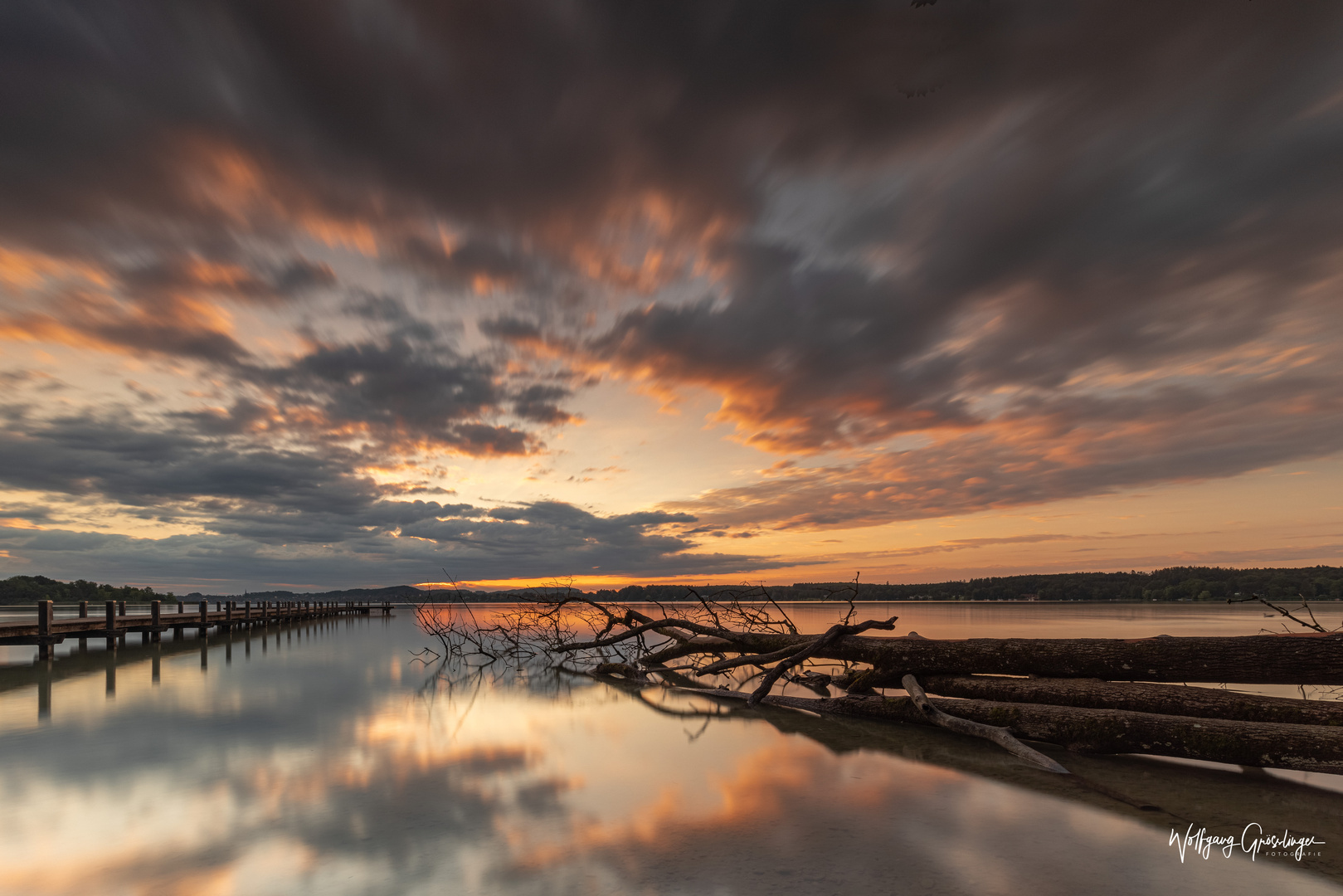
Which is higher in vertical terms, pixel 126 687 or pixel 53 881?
pixel 53 881

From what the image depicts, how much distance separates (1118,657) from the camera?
8.86 m

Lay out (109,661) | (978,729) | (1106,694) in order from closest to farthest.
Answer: (978,729)
(1106,694)
(109,661)

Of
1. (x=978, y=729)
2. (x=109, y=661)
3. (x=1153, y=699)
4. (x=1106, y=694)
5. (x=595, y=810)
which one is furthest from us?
(x=109, y=661)

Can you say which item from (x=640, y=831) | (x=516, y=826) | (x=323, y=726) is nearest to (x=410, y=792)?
Result: (x=516, y=826)

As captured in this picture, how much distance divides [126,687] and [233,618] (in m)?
29.7

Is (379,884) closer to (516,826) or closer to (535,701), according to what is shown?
(516,826)

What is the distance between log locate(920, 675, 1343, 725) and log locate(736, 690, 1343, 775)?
0.26m

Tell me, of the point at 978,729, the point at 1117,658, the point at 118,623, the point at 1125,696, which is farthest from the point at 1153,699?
the point at 118,623

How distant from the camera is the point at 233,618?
1512 inches

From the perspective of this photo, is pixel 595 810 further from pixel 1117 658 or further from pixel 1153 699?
pixel 1117 658

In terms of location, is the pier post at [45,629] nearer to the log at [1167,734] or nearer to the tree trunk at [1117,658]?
the tree trunk at [1117,658]

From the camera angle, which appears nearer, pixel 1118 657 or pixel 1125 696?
pixel 1125 696

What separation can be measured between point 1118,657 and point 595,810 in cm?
814

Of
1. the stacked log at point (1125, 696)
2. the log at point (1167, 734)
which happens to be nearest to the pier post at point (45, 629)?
the stacked log at point (1125, 696)
